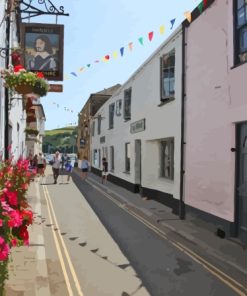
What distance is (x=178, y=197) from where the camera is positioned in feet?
47.4

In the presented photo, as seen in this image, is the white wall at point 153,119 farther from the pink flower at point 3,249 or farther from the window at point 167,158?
the pink flower at point 3,249

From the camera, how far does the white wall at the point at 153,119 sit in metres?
14.9

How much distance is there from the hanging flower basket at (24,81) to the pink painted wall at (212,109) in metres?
4.24

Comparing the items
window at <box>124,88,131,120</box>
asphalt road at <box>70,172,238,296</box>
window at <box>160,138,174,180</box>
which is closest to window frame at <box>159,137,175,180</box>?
window at <box>160,138,174,180</box>

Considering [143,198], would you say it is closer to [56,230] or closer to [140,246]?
[56,230]

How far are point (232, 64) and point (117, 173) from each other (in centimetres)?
1742

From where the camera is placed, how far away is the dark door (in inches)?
389

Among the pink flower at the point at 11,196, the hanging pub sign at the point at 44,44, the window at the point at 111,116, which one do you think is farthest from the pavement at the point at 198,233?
the window at the point at 111,116

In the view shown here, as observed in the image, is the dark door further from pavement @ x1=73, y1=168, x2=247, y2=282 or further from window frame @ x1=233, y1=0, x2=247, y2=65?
window frame @ x1=233, y1=0, x2=247, y2=65

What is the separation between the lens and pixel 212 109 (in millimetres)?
11750

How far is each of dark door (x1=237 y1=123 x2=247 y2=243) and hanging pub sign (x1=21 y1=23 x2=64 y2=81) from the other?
5.42 meters

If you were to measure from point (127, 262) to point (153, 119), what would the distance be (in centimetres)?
1029

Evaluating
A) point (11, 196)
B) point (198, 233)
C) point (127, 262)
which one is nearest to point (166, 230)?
point (198, 233)

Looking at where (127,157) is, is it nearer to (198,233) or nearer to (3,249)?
(198,233)
